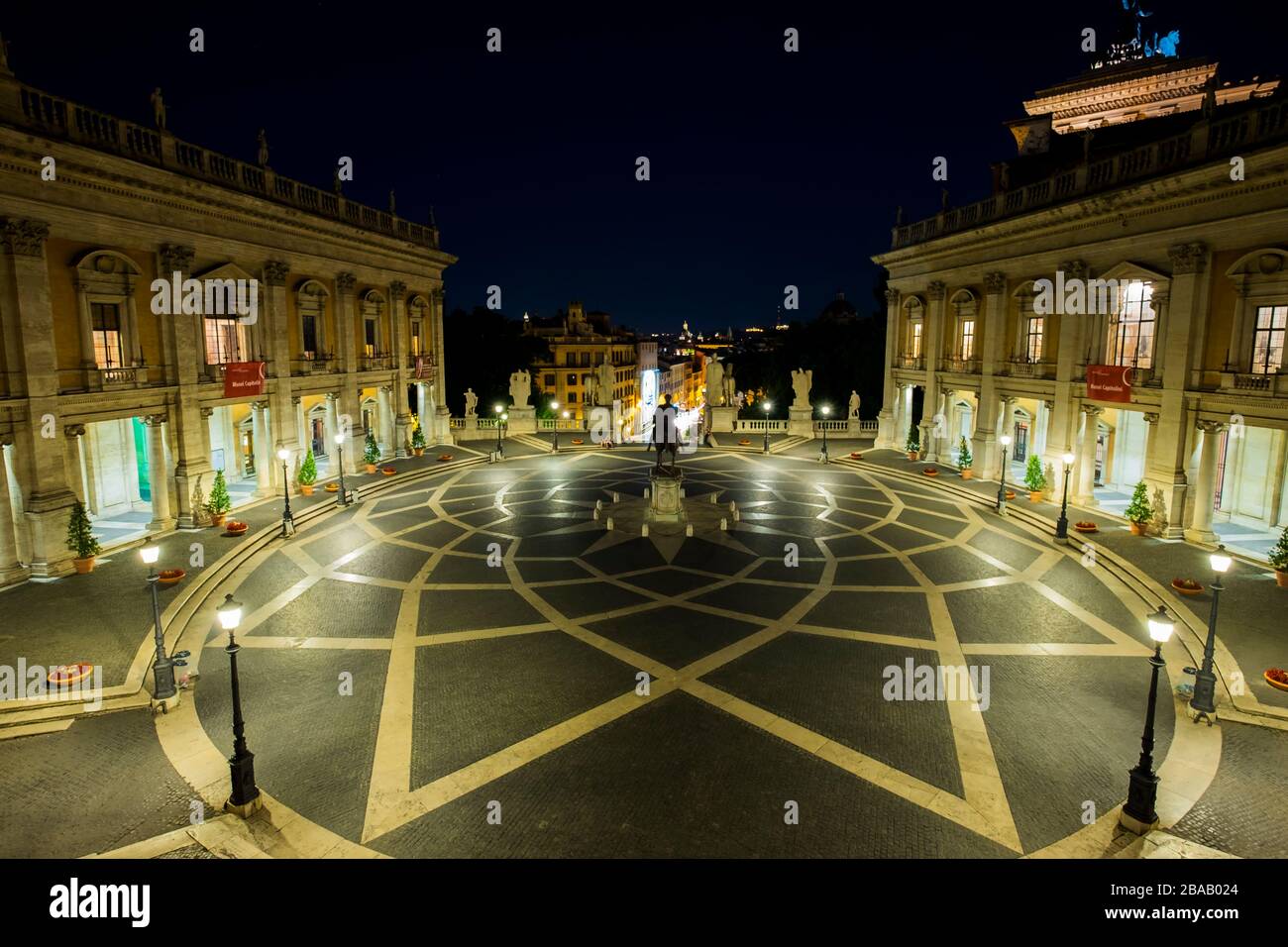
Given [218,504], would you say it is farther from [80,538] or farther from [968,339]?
[968,339]

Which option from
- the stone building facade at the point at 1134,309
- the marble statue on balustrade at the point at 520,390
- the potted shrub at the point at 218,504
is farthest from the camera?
the marble statue on balustrade at the point at 520,390

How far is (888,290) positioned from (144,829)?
42722 mm

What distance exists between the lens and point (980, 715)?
12.5 m

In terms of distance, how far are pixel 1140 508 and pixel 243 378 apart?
32448 millimetres

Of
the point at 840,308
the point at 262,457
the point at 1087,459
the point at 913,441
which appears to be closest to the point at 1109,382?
the point at 1087,459

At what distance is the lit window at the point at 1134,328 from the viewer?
25.7 m

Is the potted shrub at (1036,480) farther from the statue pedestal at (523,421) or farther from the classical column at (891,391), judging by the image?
the statue pedestal at (523,421)

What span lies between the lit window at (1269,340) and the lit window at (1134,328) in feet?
10.7

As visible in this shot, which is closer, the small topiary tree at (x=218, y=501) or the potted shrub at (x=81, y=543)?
the potted shrub at (x=81, y=543)

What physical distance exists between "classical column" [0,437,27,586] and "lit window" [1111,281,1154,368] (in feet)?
117

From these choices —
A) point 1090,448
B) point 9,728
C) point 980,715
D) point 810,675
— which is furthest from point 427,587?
point 1090,448

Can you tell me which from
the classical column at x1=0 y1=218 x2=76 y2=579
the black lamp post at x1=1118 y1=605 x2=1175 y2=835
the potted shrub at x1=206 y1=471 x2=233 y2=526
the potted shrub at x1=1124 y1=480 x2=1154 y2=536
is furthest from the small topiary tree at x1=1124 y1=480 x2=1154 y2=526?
the classical column at x1=0 y1=218 x2=76 y2=579

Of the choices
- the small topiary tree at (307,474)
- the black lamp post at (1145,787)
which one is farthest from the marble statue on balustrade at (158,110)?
the black lamp post at (1145,787)

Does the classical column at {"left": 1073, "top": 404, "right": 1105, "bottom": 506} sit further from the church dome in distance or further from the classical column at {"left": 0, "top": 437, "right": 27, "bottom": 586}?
the church dome in distance
